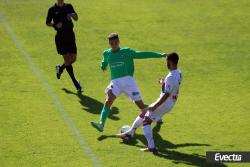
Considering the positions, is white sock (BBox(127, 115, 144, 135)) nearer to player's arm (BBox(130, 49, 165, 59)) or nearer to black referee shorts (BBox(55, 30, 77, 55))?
player's arm (BBox(130, 49, 165, 59))

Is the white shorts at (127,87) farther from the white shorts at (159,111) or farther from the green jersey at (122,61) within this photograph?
the white shorts at (159,111)

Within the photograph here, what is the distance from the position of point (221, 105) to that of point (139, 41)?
16.9 ft

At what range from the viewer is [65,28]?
610 inches

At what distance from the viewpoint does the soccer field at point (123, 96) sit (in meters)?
12.0

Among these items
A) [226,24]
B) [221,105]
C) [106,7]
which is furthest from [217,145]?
[106,7]

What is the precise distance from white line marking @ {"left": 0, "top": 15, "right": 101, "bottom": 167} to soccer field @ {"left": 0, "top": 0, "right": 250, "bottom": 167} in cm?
2

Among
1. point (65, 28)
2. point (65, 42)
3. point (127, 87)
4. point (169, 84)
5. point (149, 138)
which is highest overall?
point (65, 28)

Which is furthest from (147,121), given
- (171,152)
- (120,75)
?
(120,75)

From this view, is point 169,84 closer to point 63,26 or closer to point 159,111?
point 159,111

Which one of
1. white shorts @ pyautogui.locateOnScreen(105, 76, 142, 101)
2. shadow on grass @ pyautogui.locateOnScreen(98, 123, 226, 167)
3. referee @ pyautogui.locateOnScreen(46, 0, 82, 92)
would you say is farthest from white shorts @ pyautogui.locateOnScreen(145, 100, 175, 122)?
referee @ pyautogui.locateOnScreen(46, 0, 82, 92)

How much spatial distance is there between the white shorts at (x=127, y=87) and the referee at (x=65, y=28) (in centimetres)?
267

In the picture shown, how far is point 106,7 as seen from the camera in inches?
871

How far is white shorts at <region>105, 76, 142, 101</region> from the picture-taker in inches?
498

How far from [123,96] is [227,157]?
4345 millimetres
